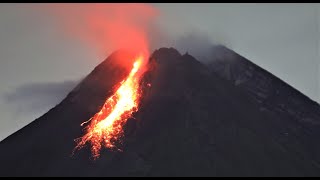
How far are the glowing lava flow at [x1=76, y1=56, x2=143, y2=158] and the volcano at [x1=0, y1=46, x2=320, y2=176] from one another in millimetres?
1399

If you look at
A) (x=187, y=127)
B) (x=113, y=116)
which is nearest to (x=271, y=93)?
(x=187, y=127)

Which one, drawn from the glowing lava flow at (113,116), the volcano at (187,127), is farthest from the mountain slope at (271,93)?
the glowing lava flow at (113,116)

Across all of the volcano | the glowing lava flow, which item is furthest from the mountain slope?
the glowing lava flow

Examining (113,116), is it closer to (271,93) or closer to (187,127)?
(187,127)

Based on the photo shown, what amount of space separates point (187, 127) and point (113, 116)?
13.0 m

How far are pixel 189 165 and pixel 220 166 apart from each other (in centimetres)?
503

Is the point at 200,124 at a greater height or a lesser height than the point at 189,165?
greater

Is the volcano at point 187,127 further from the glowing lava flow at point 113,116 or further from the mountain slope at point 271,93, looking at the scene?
the glowing lava flow at point 113,116

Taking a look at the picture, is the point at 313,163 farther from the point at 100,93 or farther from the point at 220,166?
the point at 100,93

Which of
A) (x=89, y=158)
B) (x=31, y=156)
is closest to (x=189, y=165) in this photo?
(x=89, y=158)

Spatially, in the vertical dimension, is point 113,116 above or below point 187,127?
above

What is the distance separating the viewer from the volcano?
151 metres

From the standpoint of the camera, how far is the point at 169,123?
163875mm

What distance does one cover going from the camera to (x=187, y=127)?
161625mm
